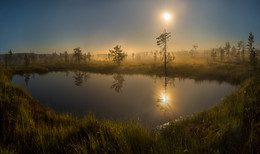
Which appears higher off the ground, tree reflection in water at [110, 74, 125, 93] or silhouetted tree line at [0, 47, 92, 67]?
silhouetted tree line at [0, 47, 92, 67]

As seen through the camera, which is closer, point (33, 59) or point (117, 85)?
point (117, 85)

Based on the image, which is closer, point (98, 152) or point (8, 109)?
point (98, 152)

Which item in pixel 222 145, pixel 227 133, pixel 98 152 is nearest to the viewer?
pixel 98 152

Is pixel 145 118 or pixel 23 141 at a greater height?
pixel 23 141

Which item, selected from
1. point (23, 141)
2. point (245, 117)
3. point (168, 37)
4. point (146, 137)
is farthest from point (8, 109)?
point (168, 37)

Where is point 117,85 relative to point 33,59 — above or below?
below

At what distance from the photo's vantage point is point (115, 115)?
10.7 m

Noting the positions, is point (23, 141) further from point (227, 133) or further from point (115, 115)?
point (115, 115)

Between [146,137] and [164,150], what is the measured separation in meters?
0.71

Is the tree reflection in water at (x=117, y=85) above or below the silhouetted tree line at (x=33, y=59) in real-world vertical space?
below

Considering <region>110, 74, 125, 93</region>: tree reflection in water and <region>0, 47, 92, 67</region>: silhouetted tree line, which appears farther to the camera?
<region>0, 47, 92, 67</region>: silhouetted tree line

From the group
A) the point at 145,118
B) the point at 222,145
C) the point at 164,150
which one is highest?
the point at 164,150

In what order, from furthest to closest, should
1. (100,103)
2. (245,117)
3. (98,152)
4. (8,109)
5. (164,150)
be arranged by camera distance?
(100,103)
(8,109)
(245,117)
(98,152)
(164,150)

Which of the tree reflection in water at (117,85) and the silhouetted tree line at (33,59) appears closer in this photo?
the tree reflection in water at (117,85)
